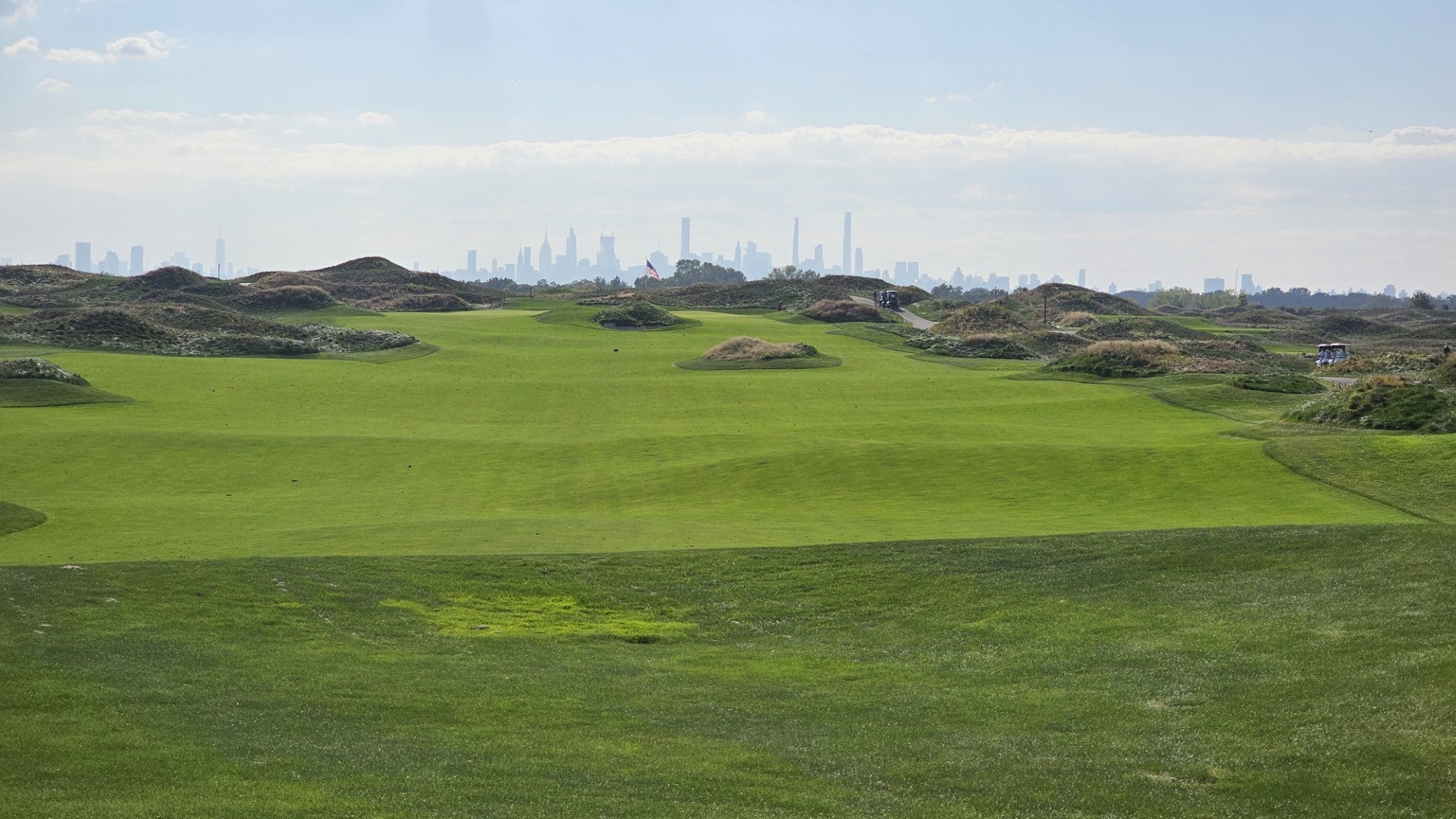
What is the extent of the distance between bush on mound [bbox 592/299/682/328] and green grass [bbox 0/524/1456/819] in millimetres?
80373

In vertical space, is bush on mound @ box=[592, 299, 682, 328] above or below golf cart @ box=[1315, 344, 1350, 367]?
above

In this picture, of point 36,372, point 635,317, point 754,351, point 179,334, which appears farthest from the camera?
point 635,317

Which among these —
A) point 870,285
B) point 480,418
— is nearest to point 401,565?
point 480,418

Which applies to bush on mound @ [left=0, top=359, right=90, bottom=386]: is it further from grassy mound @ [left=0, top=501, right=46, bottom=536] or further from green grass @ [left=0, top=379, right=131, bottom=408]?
grassy mound @ [left=0, top=501, right=46, bottom=536]

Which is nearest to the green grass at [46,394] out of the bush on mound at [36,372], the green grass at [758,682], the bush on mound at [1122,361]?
the bush on mound at [36,372]

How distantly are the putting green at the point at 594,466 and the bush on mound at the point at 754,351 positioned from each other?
450 inches

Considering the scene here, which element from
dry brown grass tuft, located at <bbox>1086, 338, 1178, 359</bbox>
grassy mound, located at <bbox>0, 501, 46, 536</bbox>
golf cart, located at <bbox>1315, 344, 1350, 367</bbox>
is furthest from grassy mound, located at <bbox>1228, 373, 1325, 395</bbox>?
grassy mound, located at <bbox>0, 501, 46, 536</bbox>

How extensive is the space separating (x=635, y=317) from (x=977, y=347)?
3192 cm

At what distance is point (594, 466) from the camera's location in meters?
37.7

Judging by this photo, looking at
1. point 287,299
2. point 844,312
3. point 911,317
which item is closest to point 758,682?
point 844,312

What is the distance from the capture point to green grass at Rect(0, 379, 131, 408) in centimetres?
4778

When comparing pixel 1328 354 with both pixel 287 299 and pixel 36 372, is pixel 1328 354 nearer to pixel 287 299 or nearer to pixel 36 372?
pixel 36 372

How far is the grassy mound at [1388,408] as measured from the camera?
38.2m

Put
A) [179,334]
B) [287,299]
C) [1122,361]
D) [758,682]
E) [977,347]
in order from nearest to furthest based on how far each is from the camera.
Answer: [758,682] < [1122,361] < [179,334] < [977,347] < [287,299]
